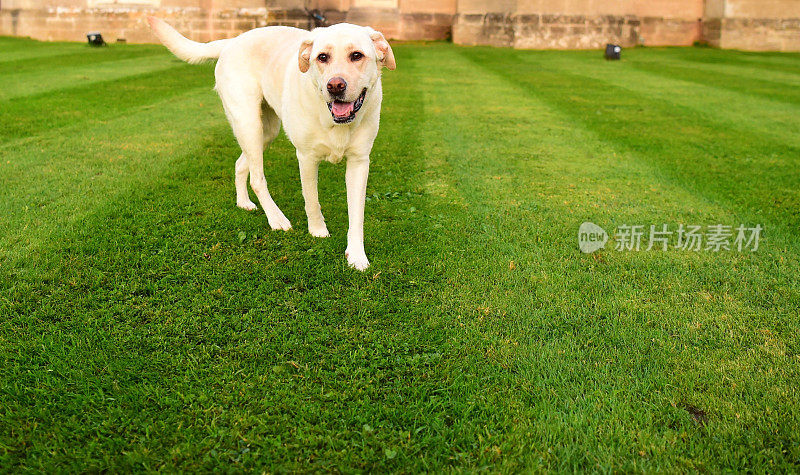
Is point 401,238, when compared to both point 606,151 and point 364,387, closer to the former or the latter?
point 364,387

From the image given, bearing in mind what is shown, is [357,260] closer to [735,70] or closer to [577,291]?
[577,291]

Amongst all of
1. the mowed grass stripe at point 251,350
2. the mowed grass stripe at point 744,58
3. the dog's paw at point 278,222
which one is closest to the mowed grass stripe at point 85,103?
the dog's paw at point 278,222

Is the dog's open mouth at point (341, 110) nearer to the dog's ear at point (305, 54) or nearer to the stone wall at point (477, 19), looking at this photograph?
the dog's ear at point (305, 54)

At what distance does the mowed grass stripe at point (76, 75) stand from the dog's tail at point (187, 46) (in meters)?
6.45

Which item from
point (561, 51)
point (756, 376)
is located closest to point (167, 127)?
point (756, 376)

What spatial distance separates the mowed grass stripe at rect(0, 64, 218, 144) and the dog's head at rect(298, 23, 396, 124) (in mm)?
4857

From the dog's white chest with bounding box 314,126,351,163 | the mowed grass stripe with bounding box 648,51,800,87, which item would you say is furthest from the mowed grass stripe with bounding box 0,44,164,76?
the mowed grass stripe with bounding box 648,51,800,87

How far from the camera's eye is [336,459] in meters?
2.13

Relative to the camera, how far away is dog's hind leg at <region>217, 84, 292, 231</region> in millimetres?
4266

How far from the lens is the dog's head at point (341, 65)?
10.4 ft

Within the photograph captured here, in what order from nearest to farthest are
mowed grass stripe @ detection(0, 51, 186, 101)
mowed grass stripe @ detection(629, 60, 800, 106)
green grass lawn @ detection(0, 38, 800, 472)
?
1. green grass lawn @ detection(0, 38, 800, 472)
2. mowed grass stripe @ detection(0, 51, 186, 101)
3. mowed grass stripe @ detection(629, 60, 800, 106)

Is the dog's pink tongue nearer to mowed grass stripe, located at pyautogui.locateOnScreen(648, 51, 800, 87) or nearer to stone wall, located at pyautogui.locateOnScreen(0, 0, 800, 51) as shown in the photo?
mowed grass stripe, located at pyautogui.locateOnScreen(648, 51, 800, 87)

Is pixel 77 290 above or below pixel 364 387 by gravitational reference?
above

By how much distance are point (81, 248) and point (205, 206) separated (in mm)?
1080
